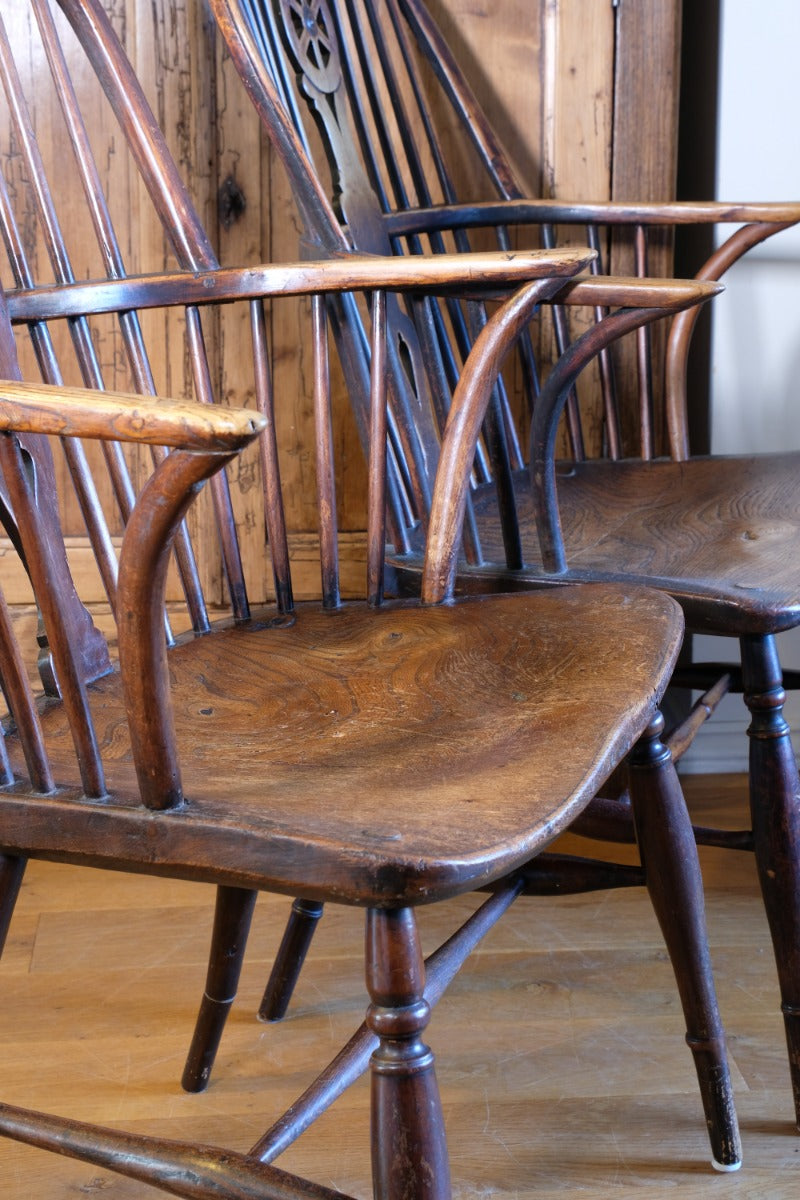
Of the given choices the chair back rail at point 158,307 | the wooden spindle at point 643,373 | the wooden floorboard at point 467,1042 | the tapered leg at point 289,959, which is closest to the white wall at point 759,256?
the wooden spindle at point 643,373

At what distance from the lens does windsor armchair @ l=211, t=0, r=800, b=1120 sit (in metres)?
1.02

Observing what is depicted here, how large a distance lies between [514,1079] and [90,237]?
1070 mm

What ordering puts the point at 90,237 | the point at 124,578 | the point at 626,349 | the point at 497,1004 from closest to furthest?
the point at 124,578 < the point at 497,1004 < the point at 90,237 < the point at 626,349

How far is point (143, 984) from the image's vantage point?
1.35 metres

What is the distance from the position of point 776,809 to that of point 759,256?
2.95 ft

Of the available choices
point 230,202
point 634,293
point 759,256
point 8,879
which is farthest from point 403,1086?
point 759,256

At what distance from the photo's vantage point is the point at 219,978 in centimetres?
113

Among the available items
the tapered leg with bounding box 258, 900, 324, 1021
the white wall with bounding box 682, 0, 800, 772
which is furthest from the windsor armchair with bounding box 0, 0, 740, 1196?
the white wall with bounding box 682, 0, 800, 772

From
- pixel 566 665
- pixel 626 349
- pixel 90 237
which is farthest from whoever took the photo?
pixel 626 349

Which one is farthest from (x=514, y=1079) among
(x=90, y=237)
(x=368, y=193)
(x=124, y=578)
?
(x=90, y=237)

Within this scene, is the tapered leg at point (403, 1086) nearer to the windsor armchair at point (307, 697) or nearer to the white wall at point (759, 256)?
the windsor armchair at point (307, 697)

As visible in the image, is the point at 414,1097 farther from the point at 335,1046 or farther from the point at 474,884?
the point at 335,1046

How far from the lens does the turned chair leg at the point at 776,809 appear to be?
1.05 m

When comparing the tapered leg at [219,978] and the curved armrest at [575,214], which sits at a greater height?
the curved armrest at [575,214]
